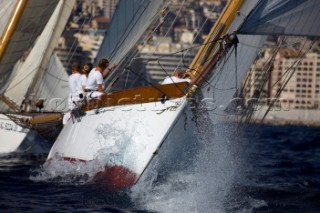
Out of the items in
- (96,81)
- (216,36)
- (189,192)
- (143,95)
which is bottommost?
(189,192)

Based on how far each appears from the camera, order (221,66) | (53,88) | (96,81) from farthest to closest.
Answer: (53,88) → (96,81) → (221,66)

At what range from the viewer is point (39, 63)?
1082 inches

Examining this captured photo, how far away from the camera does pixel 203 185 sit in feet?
54.9

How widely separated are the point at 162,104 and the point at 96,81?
7.89 ft

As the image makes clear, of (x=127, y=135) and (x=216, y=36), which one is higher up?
(x=216, y=36)

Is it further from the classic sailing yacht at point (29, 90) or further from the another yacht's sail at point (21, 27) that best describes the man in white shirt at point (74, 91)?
the classic sailing yacht at point (29, 90)

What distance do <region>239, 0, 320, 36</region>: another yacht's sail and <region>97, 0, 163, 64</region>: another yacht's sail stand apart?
3757 mm

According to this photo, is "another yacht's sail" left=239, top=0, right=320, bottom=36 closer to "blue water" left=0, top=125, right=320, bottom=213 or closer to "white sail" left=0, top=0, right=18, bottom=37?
"blue water" left=0, top=125, right=320, bottom=213

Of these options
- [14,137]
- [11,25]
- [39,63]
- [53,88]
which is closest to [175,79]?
[11,25]

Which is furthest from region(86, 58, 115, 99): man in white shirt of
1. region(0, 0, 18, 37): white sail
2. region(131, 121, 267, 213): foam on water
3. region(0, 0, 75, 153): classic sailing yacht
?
region(0, 0, 75, 153): classic sailing yacht

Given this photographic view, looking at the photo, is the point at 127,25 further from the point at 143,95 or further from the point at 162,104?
the point at 162,104

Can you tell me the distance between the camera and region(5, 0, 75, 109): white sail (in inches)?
1077

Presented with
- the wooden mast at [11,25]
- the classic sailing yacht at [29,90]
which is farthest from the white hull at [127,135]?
the classic sailing yacht at [29,90]

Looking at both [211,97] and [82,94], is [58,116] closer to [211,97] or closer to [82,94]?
[82,94]
